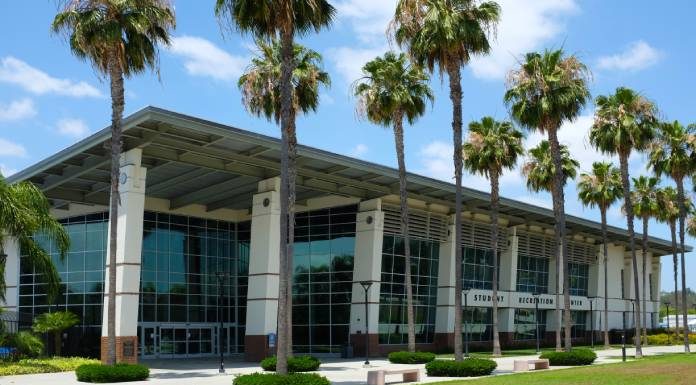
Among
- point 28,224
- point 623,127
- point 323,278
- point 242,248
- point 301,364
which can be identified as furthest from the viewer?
point 242,248

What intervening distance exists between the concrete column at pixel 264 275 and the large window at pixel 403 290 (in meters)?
9.68

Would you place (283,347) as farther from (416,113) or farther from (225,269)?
(225,269)

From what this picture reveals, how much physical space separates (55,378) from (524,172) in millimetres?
32313

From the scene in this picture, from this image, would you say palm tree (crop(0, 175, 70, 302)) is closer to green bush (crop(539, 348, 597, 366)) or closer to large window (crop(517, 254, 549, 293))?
green bush (crop(539, 348, 597, 366))

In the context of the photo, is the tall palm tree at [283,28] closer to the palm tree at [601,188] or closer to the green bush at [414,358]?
the green bush at [414,358]

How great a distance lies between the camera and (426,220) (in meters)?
50.0

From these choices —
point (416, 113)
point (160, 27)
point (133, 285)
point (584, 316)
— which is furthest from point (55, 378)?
point (584, 316)

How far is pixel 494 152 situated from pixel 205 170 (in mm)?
15953

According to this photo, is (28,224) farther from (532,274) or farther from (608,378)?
(532,274)

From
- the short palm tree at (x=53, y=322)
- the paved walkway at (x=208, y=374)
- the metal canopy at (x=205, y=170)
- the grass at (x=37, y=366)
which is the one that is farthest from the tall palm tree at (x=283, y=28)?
the short palm tree at (x=53, y=322)

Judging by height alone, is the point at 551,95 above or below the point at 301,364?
above

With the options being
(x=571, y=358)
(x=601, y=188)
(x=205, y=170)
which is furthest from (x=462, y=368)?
(x=601, y=188)

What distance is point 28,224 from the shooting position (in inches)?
1148

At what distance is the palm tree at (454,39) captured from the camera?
29250 millimetres
